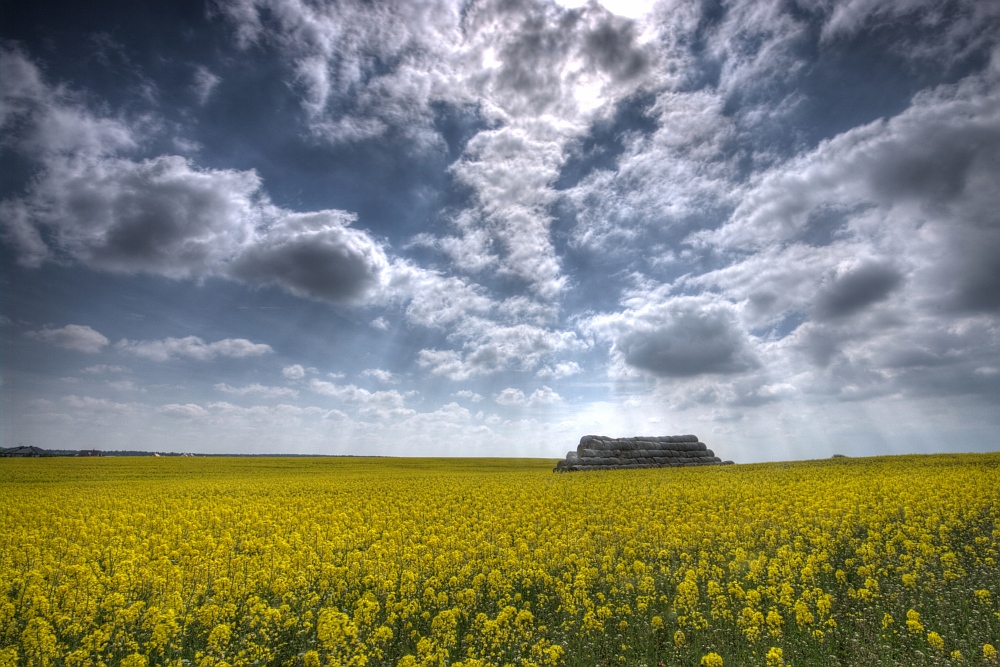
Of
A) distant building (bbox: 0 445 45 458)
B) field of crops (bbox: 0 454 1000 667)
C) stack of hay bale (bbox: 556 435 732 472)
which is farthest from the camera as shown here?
distant building (bbox: 0 445 45 458)

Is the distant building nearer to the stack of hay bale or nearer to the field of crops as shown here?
the field of crops

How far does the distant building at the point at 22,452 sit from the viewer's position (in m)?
78.8

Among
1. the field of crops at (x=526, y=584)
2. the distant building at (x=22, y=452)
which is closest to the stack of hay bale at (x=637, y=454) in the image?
the field of crops at (x=526, y=584)

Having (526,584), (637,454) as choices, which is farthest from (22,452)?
(526,584)

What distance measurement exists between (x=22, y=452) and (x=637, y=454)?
94.8m

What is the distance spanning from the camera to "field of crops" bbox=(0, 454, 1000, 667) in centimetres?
786

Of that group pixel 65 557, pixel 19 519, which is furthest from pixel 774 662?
pixel 19 519

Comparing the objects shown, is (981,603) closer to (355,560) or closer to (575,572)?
(575,572)

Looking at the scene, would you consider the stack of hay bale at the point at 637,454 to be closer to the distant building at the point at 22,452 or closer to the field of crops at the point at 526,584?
the field of crops at the point at 526,584

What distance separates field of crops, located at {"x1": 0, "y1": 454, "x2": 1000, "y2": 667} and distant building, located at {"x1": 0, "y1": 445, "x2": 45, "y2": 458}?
82.8 meters

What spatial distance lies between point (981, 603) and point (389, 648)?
10.3 m

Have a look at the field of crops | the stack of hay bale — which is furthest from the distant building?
the stack of hay bale

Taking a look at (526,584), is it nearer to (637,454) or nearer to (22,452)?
(637,454)

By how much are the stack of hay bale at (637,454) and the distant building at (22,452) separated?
86468 mm
